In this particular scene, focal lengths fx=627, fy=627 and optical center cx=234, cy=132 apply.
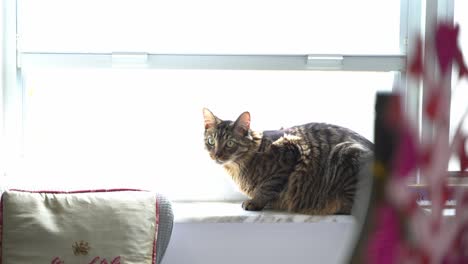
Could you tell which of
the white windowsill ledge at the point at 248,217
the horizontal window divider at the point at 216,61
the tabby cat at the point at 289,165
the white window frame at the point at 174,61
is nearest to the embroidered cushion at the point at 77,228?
the white windowsill ledge at the point at 248,217

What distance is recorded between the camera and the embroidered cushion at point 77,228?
6.05 ft

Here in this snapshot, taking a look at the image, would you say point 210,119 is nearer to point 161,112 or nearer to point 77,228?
point 161,112

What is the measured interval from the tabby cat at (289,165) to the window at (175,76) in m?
0.23

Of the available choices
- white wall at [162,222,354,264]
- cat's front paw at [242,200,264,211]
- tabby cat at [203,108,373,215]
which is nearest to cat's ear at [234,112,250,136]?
tabby cat at [203,108,373,215]

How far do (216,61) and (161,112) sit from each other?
0.30 meters

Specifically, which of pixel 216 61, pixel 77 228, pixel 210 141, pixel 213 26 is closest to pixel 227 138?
pixel 210 141

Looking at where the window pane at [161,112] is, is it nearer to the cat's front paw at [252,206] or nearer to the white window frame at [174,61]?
the white window frame at [174,61]

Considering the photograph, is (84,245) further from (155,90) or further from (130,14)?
(130,14)

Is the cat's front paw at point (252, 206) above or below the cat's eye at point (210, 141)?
below

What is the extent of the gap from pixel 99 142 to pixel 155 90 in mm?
298

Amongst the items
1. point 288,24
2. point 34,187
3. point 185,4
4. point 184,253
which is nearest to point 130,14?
point 185,4

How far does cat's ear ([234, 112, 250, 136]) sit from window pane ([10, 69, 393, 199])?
245 mm

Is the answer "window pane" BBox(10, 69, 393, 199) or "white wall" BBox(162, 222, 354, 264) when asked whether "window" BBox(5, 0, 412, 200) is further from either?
"white wall" BBox(162, 222, 354, 264)

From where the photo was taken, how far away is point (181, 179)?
245 centimetres
